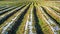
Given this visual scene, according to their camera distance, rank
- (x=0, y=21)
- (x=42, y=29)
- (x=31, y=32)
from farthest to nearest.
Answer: (x=0, y=21) → (x=42, y=29) → (x=31, y=32)

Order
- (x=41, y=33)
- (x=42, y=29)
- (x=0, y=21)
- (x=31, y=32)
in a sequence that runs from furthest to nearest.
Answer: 1. (x=0, y=21)
2. (x=42, y=29)
3. (x=41, y=33)
4. (x=31, y=32)

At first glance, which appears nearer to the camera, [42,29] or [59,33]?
[59,33]

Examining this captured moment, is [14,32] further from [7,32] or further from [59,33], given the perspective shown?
[59,33]

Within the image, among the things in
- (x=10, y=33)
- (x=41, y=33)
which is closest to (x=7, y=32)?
(x=10, y=33)

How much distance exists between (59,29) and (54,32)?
3.92ft

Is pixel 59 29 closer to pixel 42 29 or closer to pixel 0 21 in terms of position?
pixel 42 29

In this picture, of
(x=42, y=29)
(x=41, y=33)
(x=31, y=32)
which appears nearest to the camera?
(x=31, y=32)

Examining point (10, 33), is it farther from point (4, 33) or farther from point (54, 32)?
point (54, 32)

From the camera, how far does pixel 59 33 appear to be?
436 inches

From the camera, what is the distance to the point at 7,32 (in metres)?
11.2

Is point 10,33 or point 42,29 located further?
point 42,29

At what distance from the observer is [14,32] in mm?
11914

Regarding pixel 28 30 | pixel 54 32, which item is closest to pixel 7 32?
pixel 28 30

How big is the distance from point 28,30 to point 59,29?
8.67ft
